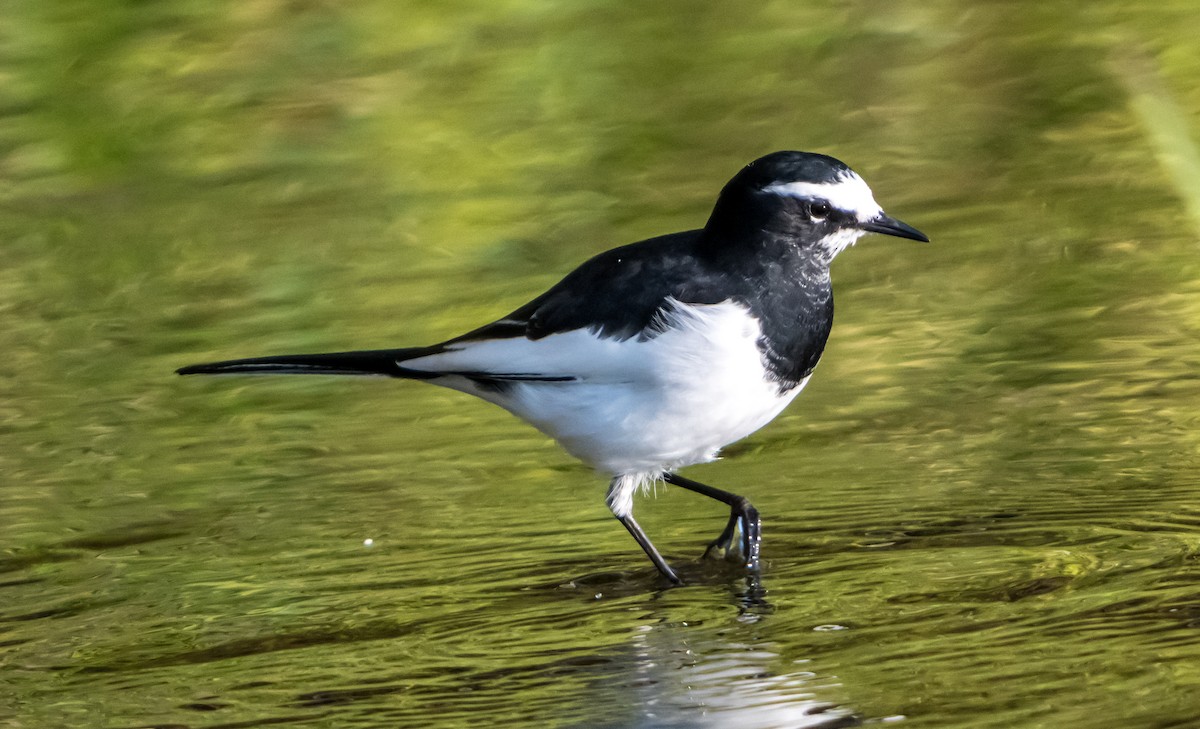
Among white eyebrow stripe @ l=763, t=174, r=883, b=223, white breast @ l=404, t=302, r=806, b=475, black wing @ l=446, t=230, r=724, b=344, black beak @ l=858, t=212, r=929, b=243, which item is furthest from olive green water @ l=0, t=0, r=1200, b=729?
white eyebrow stripe @ l=763, t=174, r=883, b=223

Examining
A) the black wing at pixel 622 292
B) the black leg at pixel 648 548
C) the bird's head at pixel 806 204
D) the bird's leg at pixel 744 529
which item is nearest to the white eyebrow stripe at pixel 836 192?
the bird's head at pixel 806 204

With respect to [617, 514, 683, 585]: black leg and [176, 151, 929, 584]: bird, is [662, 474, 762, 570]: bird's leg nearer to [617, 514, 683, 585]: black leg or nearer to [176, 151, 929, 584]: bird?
[176, 151, 929, 584]: bird

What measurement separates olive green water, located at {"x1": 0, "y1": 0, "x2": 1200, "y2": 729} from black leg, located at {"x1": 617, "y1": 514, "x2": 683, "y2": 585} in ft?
0.17

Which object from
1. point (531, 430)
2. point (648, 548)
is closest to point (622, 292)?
point (648, 548)

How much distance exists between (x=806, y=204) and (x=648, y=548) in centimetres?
102

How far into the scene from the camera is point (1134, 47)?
9.56m

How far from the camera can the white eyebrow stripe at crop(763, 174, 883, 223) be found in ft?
16.4

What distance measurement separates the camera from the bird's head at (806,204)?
16.5ft

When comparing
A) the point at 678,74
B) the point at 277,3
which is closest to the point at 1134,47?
the point at 678,74

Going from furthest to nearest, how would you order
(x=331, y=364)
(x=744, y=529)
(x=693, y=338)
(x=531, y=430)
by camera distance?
(x=531, y=430) < (x=331, y=364) < (x=744, y=529) < (x=693, y=338)

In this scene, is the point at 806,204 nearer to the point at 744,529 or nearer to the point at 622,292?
the point at 622,292

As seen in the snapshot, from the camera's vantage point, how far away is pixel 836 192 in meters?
5.01

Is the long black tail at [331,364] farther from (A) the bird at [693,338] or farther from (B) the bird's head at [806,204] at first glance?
(B) the bird's head at [806,204]

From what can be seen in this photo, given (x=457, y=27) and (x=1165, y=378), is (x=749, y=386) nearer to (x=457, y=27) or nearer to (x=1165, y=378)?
(x=1165, y=378)
